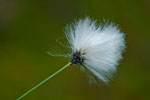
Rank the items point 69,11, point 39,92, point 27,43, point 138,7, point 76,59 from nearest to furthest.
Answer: point 76,59
point 39,92
point 27,43
point 69,11
point 138,7

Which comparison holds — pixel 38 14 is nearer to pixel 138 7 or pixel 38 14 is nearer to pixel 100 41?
pixel 138 7

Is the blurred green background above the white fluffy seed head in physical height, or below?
above

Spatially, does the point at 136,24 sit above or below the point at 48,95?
above

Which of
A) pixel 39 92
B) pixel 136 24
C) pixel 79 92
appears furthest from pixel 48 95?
pixel 136 24

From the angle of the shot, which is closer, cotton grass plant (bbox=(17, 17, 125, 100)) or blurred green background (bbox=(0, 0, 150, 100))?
cotton grass plant (bbox=(17, 17, 125, 100))

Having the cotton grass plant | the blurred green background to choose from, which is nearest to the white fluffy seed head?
the cotton grass plant

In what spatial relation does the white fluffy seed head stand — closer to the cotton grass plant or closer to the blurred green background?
the cotton grass plant

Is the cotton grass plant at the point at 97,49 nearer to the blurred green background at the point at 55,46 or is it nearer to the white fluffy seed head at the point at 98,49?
the white fluffy seed head at the point at 98,49

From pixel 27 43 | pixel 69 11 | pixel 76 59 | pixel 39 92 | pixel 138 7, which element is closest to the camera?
pixel 76 59
